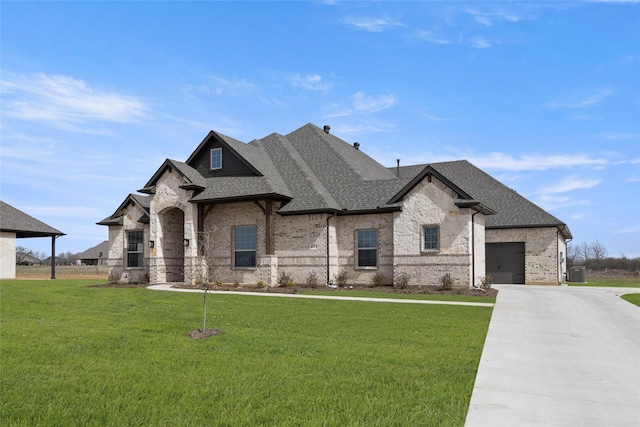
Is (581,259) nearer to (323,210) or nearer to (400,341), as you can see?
(323,210)

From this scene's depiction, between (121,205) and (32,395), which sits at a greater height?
(121,205)

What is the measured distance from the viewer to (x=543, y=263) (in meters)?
30.5

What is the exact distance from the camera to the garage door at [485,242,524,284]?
3109 cm

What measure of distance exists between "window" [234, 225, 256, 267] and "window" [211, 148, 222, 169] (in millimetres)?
3976

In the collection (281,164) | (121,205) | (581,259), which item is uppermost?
(281,164)

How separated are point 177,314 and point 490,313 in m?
9.08

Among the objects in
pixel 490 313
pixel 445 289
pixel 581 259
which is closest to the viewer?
pixel 490 313

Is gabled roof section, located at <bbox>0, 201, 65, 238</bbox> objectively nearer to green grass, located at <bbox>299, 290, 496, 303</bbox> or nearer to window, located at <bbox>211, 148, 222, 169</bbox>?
window, located at <bbox>211, 148, 222, 169</bbox>

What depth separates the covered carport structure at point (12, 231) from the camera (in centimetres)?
3438

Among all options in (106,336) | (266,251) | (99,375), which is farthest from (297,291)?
(99,375)

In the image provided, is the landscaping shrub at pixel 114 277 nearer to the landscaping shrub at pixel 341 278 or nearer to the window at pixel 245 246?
the window at pixel 245 246

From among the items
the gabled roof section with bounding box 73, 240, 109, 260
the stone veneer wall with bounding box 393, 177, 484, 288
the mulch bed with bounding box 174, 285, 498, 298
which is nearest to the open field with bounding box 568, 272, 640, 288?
the mulch bed with bounding box 174, 285, 498, 298

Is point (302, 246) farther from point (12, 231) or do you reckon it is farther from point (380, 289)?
point (12, 231)

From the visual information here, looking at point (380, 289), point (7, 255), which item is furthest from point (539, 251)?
point (7, 255)
